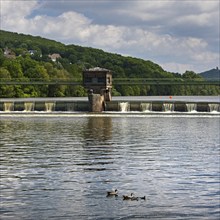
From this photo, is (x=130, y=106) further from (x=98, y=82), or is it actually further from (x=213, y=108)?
(x=98, y=82)

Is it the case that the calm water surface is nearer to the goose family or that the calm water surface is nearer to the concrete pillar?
the goose family

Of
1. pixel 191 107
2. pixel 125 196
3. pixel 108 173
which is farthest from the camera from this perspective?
pixel 191 107

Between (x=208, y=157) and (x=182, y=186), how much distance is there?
11428 millimetres

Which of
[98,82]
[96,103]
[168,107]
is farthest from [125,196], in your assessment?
[98,82]

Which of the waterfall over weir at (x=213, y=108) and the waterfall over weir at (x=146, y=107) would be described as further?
the waterfall over weir at (x=146, y=107)

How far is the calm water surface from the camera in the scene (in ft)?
82.7

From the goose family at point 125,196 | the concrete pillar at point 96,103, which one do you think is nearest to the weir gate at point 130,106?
the concrete pillar at point 96,103

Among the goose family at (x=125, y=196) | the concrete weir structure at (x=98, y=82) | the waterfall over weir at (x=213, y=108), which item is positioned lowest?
the goose family at (x=125, y=196)

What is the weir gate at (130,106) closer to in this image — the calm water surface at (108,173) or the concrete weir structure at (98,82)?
the concrete weir structure at (98,82)

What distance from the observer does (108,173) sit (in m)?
33.5

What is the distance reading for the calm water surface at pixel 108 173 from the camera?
25.2 metres

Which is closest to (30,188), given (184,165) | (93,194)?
(93,194)

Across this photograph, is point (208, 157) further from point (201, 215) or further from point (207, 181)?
point (201, 215)

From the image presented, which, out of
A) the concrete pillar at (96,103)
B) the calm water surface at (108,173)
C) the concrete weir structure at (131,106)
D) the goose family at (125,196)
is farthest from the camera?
the concrete pillar at (96,103)
